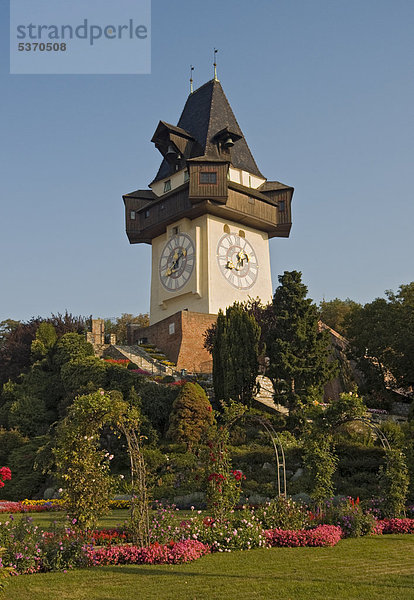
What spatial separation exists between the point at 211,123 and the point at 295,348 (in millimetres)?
22434

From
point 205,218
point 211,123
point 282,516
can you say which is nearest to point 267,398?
point 282,516

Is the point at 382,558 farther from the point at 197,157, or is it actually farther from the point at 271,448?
the point at 197,157

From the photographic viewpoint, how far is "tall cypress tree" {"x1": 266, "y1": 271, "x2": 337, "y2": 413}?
69.8 feet

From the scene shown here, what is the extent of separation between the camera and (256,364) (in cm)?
2312

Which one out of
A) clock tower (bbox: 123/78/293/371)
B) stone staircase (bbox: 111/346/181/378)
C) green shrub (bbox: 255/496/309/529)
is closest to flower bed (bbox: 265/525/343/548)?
green shrub (bbox: 255/496/309/529)

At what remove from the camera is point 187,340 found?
31.5m

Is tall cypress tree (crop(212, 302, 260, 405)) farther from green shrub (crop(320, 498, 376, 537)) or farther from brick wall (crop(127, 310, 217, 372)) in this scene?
green shrub (crop(320, 498, 376, 537))

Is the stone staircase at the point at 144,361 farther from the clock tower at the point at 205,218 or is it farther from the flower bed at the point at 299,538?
the flower bed at the point at 299,538

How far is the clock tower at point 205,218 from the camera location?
117 feet

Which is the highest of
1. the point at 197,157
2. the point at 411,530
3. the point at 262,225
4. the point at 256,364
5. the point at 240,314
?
the point at 197,157

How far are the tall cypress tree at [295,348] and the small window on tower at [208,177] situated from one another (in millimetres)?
13330

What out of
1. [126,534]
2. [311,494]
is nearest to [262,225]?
[311,494]

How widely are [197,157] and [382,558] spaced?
30.1m

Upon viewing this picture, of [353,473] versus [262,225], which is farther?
[262,225]
